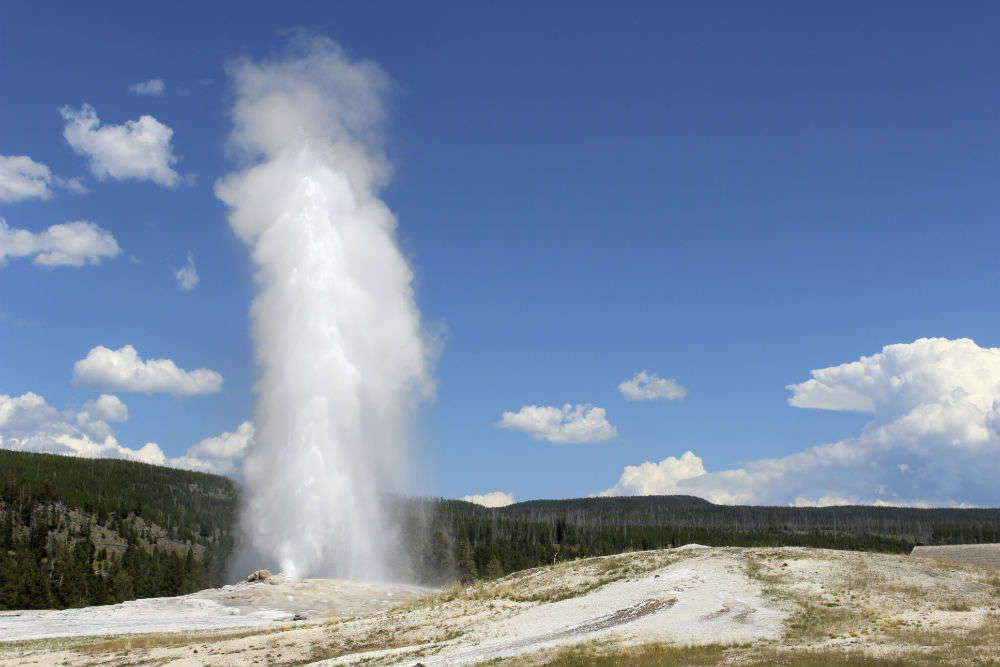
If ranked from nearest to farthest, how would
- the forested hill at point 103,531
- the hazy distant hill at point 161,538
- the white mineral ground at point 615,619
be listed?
the white mineral ground at point 615,619 < the forested hill at point 103,531 < the hazy distant hill at point 161,538

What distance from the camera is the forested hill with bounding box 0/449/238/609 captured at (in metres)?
84.8

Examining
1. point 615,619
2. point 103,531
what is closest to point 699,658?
point 615,619

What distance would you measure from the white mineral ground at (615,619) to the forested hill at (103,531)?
143ft

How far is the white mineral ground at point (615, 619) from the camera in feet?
84.2

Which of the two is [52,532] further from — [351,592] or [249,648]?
[249,648]

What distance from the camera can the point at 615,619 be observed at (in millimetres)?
29156

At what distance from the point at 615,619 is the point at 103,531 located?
411 feet

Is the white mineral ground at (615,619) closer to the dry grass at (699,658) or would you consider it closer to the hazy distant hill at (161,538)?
the dry grass at (699,658)

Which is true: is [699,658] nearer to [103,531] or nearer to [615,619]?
[615,619]

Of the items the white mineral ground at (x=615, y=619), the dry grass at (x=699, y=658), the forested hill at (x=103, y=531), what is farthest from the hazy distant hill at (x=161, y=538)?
the dry grass at (x=699, y=658)

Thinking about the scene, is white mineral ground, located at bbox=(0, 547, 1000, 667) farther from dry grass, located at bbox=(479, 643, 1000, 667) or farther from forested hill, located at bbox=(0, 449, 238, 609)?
forested hill, located at bbox=(0, 449, 238, 609)

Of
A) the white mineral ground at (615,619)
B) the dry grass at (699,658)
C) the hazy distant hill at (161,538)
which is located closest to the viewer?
the dry grass at (699,658)

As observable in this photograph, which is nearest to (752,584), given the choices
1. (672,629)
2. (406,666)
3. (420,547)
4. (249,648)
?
(672,629)

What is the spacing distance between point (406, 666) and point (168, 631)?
22.1 metres
